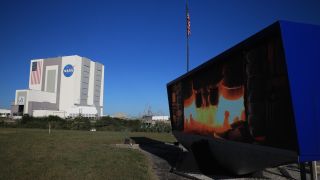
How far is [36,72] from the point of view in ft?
349

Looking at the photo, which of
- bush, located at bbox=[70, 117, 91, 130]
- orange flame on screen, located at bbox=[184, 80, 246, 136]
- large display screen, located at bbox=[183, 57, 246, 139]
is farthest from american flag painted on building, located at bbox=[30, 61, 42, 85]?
large display screen, located at bbox=[183, 57, 246, 139]

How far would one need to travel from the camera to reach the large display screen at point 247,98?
5375 mm

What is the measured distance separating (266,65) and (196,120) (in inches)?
207

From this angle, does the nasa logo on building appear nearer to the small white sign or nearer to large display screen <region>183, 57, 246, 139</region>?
the small white sign

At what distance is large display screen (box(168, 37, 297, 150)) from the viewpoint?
5.38m

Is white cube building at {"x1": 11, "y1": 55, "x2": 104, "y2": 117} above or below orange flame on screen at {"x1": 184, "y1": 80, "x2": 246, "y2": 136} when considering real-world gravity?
above

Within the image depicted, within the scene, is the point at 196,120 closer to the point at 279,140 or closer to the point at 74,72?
the point at 279,140

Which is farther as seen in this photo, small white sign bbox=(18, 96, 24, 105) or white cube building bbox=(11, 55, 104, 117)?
white cube building bbox=(11, 55, 104, 117)

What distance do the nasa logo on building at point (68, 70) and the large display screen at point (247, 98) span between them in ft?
311

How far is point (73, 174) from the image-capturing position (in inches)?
374

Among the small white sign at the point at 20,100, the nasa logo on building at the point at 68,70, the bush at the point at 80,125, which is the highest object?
the nasa logo on building at the point at 68,70

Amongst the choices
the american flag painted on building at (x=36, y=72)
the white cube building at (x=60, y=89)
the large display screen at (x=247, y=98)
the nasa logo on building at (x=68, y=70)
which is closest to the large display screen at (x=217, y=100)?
the large display screen at (x=247, y=98)

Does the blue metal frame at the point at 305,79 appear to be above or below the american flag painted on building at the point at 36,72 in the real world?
below

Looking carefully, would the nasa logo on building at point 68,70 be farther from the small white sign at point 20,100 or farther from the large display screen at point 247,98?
the large display screen at point 247,98
